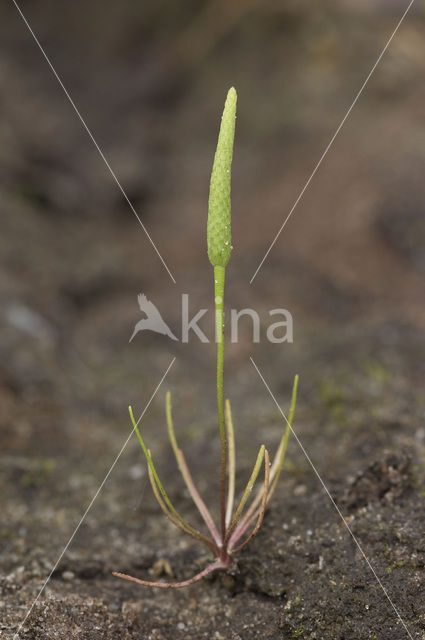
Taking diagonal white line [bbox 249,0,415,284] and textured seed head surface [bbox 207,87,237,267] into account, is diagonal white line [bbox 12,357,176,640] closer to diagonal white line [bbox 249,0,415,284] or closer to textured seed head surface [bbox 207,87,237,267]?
diagonal white line [bbox 249,0,415,284]

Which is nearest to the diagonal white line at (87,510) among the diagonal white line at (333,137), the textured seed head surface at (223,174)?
Answer: the diagonal white line at (333,137)

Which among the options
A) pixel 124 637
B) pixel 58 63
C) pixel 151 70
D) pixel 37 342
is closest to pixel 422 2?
pixel 151 70

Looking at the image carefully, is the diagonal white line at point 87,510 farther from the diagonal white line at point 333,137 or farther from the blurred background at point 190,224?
the diagonal white line at point 333,137

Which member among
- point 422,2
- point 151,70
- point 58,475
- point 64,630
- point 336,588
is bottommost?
point 58,475

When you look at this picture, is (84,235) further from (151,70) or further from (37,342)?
(151,70)

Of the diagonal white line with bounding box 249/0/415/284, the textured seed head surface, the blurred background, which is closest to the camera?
the textured seed head surface

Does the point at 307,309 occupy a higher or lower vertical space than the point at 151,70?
lower

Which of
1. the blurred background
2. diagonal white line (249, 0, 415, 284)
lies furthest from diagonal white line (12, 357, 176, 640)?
diagonal white line (249, 0, 415, 284)

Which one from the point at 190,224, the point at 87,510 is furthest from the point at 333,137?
the point at 87,510
